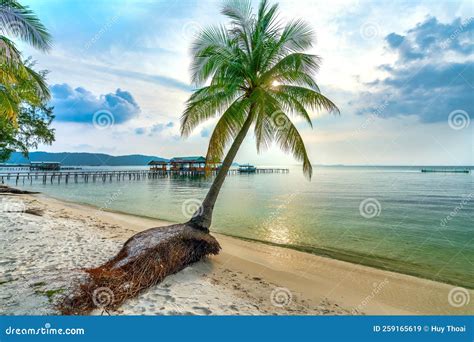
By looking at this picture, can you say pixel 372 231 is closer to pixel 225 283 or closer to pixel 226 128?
pixel 226 128

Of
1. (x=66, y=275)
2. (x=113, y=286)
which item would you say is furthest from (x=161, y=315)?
(x=66, y=275)

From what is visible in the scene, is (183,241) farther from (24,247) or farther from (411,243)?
(411,243)

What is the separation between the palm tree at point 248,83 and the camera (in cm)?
791

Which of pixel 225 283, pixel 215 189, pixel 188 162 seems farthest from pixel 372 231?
pixel 188 162

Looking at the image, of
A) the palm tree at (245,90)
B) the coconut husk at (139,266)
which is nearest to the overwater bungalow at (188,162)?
the palm tree at (245,90)

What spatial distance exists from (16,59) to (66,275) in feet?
23.2

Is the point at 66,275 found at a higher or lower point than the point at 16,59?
lower

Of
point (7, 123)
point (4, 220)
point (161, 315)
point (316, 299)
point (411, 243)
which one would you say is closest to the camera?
point (161, 315)

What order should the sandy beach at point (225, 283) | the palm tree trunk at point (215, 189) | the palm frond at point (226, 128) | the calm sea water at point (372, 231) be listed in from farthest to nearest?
the calm sea water at point (372, 231), the palm frond at point (226, 128), the palm tree trunk at point (215, 189), the sandy beach at point (225, 283)

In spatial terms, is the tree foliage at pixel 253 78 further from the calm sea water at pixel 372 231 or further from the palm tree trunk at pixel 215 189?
the calm sea water at pixel 372 231

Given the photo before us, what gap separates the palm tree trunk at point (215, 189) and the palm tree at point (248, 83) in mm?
30

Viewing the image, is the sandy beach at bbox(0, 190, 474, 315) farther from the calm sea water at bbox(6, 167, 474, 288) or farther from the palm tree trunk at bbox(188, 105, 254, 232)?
the calm sea water at bbox(6, 167, 474, 288)

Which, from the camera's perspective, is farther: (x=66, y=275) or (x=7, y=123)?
(x=7, y=123)

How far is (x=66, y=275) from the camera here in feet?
14.5
